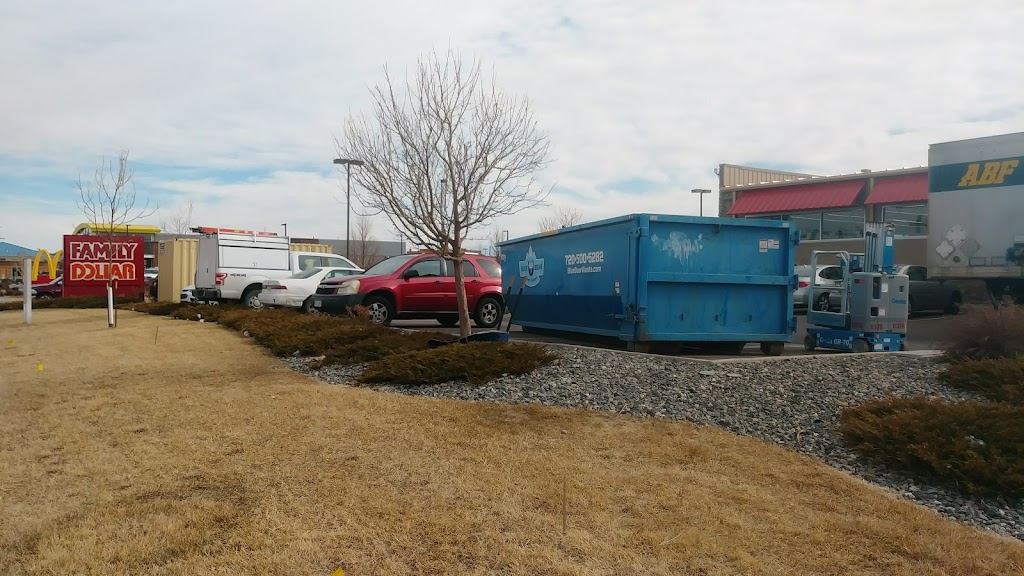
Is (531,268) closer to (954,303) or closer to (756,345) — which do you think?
(756,345)

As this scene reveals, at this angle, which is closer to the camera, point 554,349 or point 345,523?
point 345,523

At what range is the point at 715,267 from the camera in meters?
10.4

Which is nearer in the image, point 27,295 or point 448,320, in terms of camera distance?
point 448,320

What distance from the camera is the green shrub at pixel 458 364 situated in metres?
8.05

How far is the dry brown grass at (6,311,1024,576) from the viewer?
3750 mm

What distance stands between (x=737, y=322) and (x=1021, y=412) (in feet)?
16.2

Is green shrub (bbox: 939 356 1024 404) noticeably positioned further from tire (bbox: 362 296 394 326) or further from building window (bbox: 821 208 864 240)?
building window (bbox: 821 208 864 240)

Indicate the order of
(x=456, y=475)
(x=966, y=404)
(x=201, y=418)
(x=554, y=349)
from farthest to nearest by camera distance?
(x=554, y=349), (x=201, y=418), (x=966, y=404), (x=456, y=475)

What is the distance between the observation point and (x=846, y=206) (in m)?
30.6

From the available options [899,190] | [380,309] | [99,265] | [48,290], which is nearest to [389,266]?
[380,309]

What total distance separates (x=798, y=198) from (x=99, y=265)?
2646cm

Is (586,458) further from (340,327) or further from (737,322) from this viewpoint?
(340,327)

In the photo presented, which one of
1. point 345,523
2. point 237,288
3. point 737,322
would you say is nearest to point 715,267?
point 737,322

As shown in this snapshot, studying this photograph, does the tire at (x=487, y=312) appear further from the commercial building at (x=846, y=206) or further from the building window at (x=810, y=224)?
the building window at (x=810, y=224)
